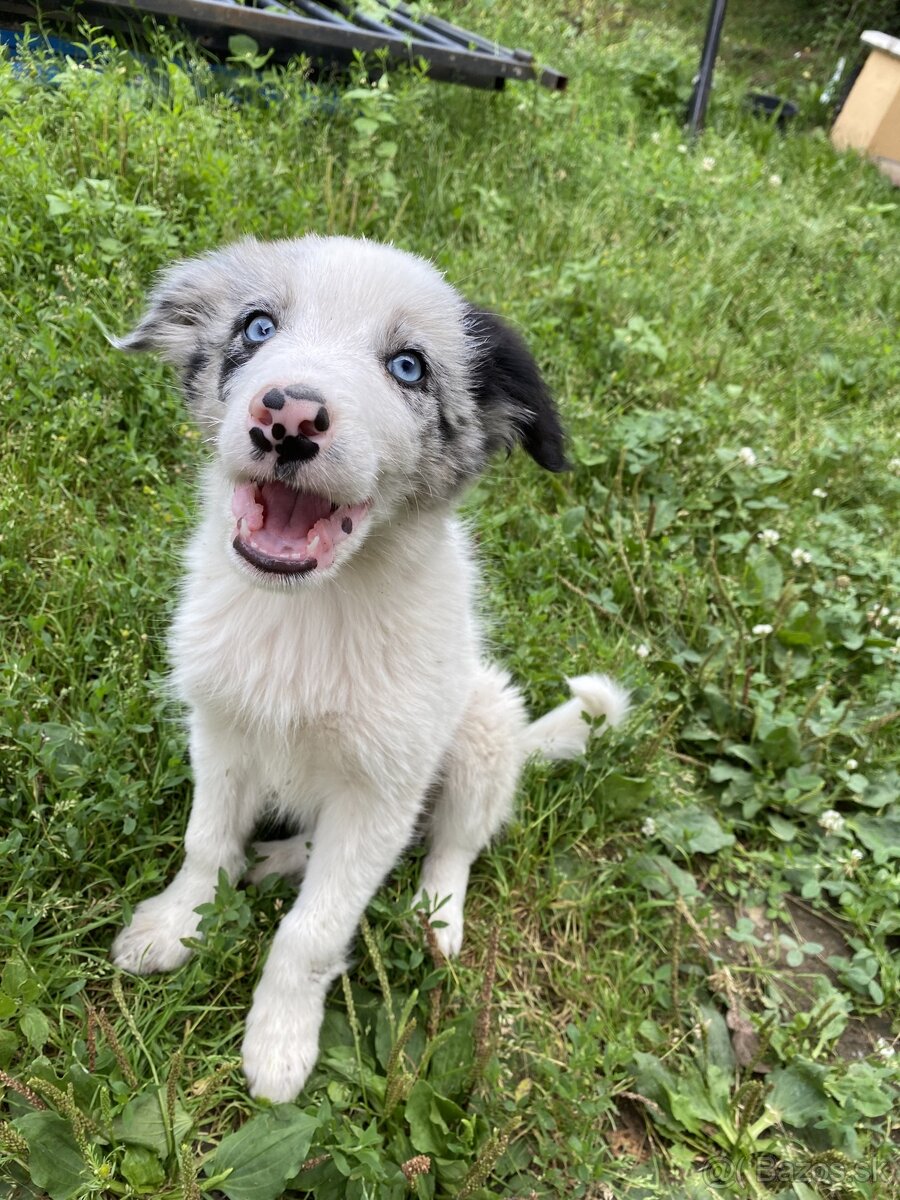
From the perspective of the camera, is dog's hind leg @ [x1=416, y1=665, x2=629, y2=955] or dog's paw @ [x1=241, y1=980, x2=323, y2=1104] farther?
dog's hind leg @ [x1=416, y1=665, x2=629, y2=955]

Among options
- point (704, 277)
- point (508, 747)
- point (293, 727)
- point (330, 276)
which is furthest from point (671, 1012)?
point (704, 277)

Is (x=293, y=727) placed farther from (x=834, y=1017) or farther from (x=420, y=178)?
(x=420, y=178)

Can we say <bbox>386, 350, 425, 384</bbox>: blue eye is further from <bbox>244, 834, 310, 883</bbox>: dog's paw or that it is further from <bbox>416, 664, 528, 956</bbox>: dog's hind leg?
<bbox>244, 834, 310, 883</bbox>: dog's paw

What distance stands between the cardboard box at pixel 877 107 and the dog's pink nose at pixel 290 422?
7.66 m

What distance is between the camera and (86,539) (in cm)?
275

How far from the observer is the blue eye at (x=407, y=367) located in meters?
1.90

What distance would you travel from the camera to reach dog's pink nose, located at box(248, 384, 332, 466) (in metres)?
1.51

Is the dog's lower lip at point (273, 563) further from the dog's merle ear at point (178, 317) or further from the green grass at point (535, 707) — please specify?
the green grass at point (535, 707)

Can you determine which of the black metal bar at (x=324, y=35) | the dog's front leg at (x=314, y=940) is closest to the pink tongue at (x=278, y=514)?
the dog's front leg at (x=314, y=940)

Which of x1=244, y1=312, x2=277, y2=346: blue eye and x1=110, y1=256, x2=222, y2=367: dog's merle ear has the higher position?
x1=244, y1=312, x2=277, y2=346: blue eye

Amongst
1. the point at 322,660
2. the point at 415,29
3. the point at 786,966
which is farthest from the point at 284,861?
the point at 415,29

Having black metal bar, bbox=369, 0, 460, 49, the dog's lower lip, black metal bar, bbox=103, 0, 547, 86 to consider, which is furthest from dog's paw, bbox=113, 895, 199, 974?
black metal bar, bbox=369, 0, 460, 49

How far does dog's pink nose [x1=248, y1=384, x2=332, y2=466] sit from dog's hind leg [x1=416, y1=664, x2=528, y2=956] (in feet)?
3.79

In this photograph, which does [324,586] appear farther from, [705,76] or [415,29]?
[705,76]
